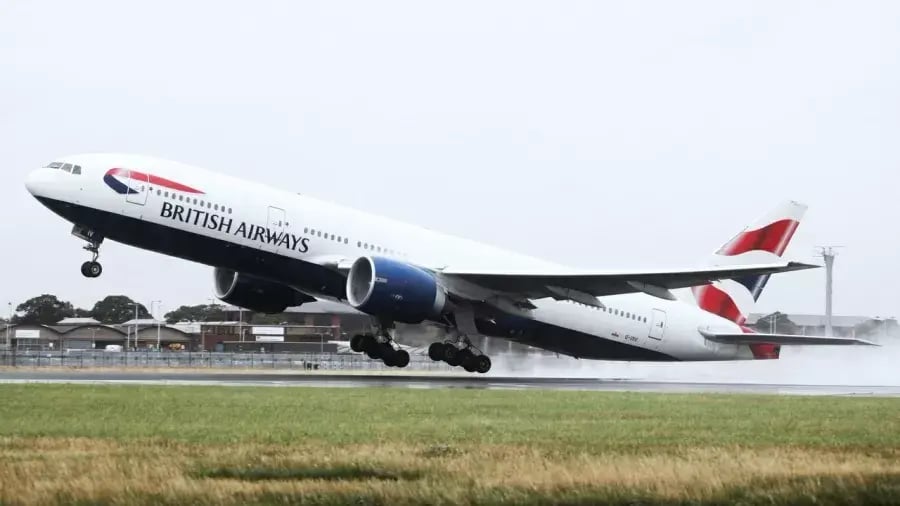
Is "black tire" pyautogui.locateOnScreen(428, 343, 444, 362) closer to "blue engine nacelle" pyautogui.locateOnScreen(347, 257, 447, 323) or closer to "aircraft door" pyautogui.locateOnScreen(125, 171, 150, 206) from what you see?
"blue engine nacelle" pyautogui.locateOnScreen(347, 257, 447, 323)

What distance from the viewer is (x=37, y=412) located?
18719 millimetres

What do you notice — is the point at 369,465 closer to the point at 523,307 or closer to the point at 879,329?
the point at 523,307

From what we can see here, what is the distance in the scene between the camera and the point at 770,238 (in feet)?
145

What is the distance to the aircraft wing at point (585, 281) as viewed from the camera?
1382 inches

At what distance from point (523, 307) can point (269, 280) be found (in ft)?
27.5

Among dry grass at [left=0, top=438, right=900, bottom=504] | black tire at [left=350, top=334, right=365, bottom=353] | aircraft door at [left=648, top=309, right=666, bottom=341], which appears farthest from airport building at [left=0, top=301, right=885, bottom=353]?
dry grass at [left=0, top=438, right=900, bottom=504]

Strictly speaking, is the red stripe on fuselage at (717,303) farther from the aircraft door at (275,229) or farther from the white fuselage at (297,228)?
the aircraft door at (275,229)

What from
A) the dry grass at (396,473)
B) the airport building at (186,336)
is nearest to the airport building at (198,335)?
the airport building at (186,336)

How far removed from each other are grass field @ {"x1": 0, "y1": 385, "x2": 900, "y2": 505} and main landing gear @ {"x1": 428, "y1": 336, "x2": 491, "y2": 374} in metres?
14.5

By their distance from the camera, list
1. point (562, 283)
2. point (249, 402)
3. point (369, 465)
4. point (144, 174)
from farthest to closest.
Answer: point (562, 283)
point (144, 174)
point (249, 402)
point (369, 465)

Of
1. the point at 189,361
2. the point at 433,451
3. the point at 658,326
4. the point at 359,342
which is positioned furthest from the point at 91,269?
the point at 433,451

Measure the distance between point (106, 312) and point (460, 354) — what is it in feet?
348

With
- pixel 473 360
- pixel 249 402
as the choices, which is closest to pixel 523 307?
pixel 473 360

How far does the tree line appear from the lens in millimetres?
111525
